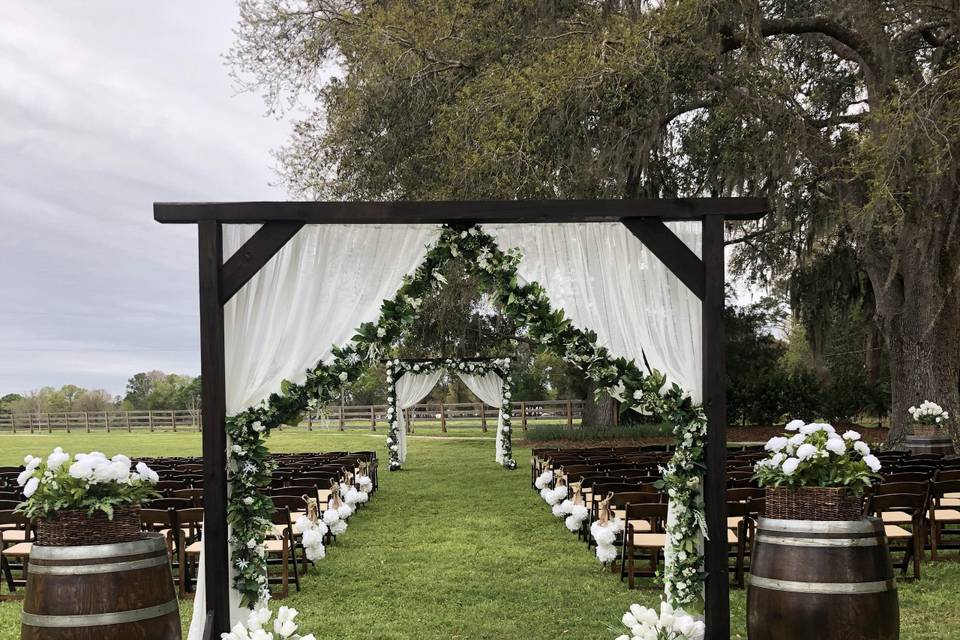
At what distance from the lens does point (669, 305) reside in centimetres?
592

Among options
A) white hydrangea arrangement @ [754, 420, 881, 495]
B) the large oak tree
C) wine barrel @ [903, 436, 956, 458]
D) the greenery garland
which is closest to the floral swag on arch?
white hydrangea arrangement @ [754, 420, 881, 495]

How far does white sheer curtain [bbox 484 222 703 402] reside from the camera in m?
5.82

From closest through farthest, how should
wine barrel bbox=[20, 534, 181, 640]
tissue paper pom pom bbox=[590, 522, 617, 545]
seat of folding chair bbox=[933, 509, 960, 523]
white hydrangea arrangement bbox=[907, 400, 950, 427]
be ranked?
wine barrel bbox=[20, 534, 181, 640]
tissue paper pom pom bbox=[590, 522, 617, 545]
seat of folding chair bbox=[933, 509, 960, 523]
white hydrangea arrangement bbox=[907, 400, 950, 427]

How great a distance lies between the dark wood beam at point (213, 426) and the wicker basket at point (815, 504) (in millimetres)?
3311

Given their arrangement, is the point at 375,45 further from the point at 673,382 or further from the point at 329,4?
the point at 673,382

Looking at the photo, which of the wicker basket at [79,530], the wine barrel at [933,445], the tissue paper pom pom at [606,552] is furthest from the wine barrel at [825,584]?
the wine barrel at [933,445]

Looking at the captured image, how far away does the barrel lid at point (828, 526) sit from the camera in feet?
14.9

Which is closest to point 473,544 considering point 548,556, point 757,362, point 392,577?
point 548,556

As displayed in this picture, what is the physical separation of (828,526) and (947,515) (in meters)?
4.24

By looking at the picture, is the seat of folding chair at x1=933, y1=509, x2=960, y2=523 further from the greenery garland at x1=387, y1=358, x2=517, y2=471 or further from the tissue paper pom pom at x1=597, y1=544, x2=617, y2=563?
the greenery garland at x1=387, y1=358, x2=517, y2=471

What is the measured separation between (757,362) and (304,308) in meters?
24.1

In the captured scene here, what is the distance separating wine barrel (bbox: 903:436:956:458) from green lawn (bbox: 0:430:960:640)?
17.2 feet

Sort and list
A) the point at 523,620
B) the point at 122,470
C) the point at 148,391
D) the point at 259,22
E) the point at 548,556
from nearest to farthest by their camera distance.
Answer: the point at 122,470
the point at 523,620
the point at 548,556
the point at 259,22
the point at 148,391

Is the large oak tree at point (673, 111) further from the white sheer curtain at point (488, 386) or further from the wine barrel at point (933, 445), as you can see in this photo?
the white sheer curtain at point (488, 386)
